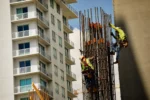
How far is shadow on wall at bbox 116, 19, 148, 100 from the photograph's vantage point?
44156mm

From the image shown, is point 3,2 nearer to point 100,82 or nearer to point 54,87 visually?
point 54,87

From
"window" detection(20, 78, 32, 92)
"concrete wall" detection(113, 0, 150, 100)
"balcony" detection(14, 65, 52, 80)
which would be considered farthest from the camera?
"balcony" detection(14, 65, 52, 80)

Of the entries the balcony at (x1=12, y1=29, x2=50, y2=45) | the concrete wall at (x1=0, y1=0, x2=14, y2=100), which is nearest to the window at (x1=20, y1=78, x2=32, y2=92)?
the concrete wall at (x1=0, y1=0, x2=14, y2=100)

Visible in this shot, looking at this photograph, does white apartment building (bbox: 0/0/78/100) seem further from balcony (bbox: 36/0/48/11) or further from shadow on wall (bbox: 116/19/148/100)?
shadow on wall (bbox: 116/19/148/100)

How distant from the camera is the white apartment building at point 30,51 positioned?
83875 millimetres

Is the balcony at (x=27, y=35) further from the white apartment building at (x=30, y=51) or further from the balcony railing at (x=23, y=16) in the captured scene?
the balcony railing at (x=23, y=16)

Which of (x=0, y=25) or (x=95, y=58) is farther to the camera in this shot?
(x=0, y=25)

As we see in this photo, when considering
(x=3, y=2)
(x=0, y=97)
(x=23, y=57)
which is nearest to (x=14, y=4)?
(x=3, y=2)

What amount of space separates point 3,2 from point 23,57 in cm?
844

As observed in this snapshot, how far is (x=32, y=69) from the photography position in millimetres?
83938

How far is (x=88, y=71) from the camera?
56031mm

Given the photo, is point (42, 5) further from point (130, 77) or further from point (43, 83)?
point (130, 77)

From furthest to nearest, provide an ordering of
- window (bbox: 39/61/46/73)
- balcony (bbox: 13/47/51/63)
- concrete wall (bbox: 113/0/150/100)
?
window (bbox: 39/61/46/73)
balcony (bbox: 13/47/51/63)
concrete wall (bbox: 113/0/150/100)

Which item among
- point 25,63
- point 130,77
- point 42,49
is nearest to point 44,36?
point 42,49
